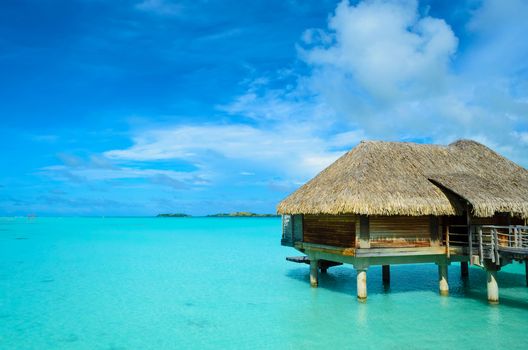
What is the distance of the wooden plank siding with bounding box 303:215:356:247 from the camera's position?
41.5 feet

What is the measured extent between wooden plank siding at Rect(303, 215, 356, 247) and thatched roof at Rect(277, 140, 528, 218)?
781 millimetres

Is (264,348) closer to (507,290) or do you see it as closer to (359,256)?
(359,256)

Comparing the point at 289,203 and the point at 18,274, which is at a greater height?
the point at 289,203

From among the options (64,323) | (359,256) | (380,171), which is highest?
(380,171)

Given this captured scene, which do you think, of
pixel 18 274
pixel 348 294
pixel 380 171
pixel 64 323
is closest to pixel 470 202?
pixel 380 171

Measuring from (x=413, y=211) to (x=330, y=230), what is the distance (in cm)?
279

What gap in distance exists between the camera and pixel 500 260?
1190 cm

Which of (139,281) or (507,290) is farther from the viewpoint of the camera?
(139,281)

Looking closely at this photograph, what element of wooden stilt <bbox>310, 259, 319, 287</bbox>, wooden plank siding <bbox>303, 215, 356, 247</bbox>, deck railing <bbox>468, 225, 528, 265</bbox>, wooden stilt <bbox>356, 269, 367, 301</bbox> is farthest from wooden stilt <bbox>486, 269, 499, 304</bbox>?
wooden stilt <bbox>310, 259, 319, 287</bbox>

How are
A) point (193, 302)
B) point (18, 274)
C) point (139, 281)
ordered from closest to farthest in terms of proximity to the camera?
point (193, 302) → point (139, 281) → point (18, 274)

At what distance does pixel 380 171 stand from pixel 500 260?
4109 mm

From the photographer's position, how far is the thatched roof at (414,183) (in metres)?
12.0

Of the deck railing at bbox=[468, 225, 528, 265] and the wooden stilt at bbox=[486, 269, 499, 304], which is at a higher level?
the deck railing at bbox=[468, 225, 528, 265]

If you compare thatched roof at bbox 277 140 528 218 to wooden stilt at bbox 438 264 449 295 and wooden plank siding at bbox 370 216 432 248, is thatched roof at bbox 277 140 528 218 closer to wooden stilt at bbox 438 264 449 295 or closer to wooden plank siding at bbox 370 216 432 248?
wooden plank siding at bbox 370 216 432 248
